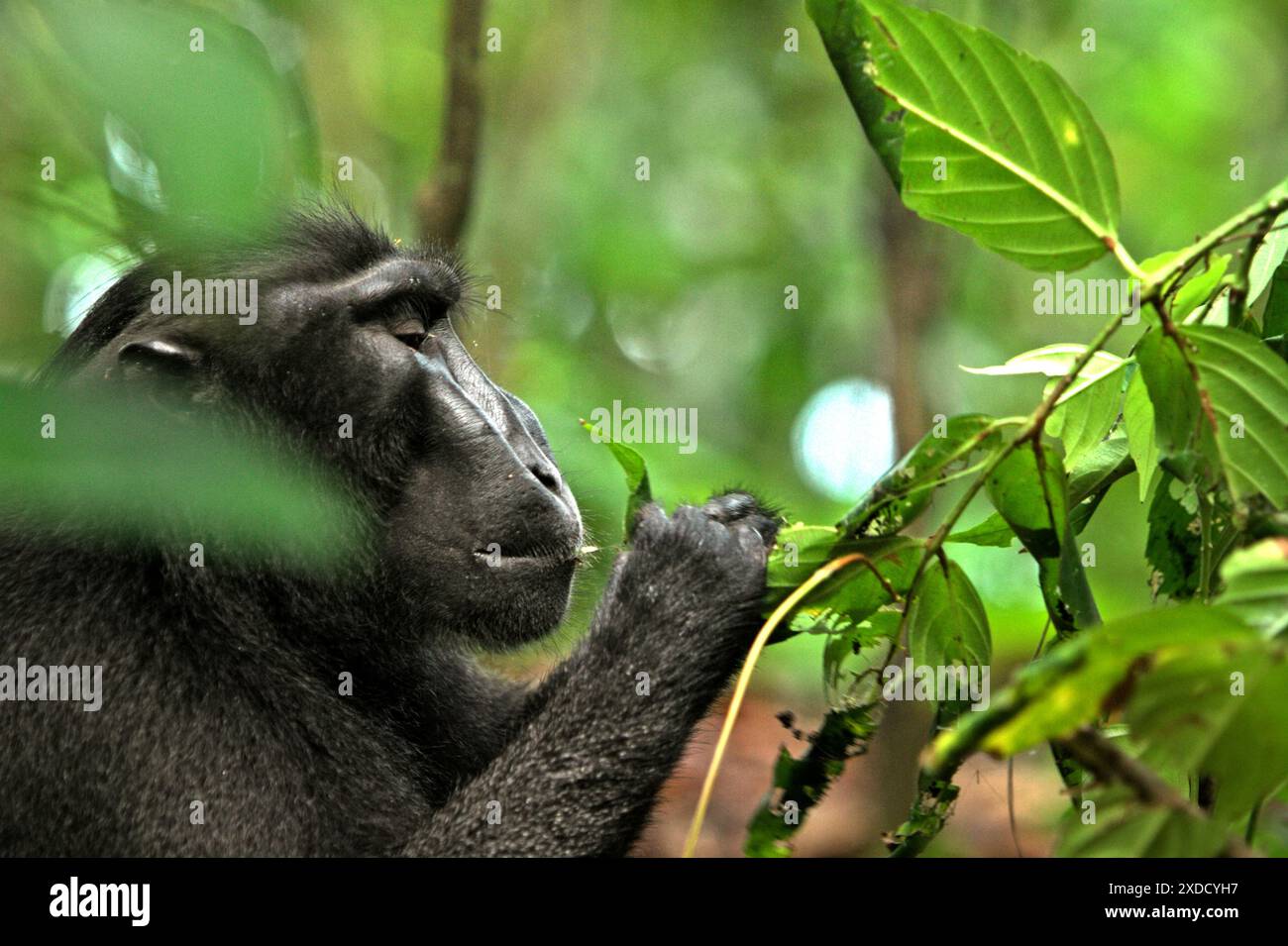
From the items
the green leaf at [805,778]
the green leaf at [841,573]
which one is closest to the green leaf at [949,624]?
the green leaf at [841,573]

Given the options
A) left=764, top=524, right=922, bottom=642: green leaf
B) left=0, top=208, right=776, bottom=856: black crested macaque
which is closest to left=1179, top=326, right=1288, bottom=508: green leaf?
left=764, top=524, right=922, bottom=642: green leaf

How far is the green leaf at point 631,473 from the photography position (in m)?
2.99

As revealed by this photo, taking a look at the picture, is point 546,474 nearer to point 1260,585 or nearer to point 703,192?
point 1260,585

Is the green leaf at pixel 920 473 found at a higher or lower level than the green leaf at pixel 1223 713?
higher

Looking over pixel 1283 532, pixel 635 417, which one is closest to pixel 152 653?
pixel 1283 532

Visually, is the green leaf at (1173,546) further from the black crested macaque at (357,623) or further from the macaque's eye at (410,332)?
the macaque's eye at (410,332)

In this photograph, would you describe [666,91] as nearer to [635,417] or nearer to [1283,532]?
[635,417]

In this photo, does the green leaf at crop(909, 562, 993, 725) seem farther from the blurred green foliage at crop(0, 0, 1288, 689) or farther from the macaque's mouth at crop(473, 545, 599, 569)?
the blurred green foliage at crop(0, 0, 1288, 689)

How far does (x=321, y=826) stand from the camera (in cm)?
342

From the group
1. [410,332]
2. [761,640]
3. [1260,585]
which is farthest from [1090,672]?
[410,332]

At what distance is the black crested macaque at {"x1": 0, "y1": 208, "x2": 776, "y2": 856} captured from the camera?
3271mm

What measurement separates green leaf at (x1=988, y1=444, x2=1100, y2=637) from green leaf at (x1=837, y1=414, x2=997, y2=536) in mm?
91

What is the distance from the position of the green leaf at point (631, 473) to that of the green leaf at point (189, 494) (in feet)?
2.51
